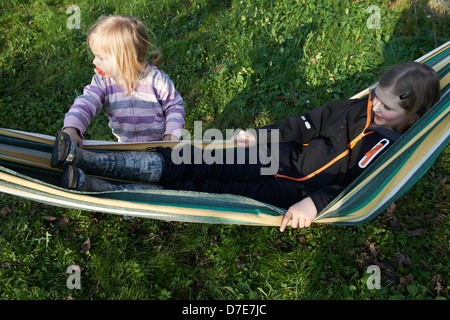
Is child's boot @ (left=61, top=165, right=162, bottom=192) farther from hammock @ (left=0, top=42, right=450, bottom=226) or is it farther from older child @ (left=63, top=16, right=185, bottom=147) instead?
older child @ (left=63, top=16, right=185, bottom=147)

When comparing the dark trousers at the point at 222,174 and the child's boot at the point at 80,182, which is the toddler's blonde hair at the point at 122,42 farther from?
the child's boot at the point at 80,182

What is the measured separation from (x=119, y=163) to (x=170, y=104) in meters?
0.67

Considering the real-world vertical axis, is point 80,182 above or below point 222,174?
below

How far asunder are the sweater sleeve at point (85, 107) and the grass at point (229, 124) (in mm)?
856

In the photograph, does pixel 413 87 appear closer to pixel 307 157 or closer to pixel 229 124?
pixel 307 157

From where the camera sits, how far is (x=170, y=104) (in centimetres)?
281

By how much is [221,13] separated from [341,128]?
11.2ft

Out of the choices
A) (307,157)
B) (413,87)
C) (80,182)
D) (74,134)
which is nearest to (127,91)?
(74,134)

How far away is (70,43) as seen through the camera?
5.08m

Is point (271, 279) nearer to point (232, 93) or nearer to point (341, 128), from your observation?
point (341, 128)

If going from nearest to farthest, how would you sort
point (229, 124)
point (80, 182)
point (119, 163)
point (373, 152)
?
1. point (80, 182)
2. point (119, 163)
3. point (373, 152)
4. point (229, 124)

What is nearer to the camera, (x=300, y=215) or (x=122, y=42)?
(x=300, y=215)

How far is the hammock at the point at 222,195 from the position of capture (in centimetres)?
196
